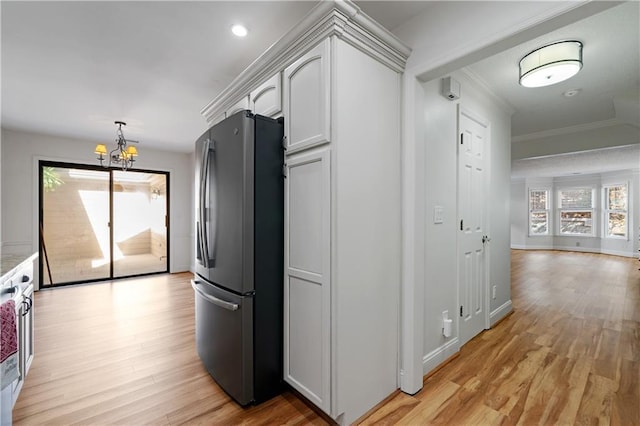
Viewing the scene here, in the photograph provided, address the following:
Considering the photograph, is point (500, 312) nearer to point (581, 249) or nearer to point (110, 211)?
point (110, 211)

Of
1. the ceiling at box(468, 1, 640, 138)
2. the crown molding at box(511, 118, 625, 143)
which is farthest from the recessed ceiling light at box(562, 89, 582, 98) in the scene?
the crown molding at box(511, 118, 625, 143)

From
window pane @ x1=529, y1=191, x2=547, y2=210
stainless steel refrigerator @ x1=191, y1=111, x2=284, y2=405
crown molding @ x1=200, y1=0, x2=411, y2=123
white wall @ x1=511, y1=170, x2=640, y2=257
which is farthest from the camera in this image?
window pane @ x1=529, y1=191, x2=547, y2=210

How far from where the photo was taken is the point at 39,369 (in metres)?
2.24

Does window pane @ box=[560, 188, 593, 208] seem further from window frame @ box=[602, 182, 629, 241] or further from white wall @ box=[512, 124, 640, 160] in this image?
white wall @ box=[512, 124, 640, 160]

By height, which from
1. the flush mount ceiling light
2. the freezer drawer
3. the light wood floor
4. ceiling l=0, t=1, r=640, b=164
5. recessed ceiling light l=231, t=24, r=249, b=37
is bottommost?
the light wood floor

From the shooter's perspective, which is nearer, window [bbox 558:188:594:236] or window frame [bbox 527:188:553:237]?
window [bbox 558:188:594:236]

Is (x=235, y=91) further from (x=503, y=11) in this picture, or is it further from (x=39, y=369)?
(x=39, y=369)

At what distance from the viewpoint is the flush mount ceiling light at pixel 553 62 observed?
84.1 inches

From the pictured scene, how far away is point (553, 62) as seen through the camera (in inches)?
84.7

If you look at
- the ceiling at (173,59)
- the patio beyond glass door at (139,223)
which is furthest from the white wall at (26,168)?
the ceiling at (173,59)

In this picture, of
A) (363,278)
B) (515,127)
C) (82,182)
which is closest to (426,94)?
(363,278)

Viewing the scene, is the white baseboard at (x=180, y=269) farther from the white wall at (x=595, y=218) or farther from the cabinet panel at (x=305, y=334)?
the white wall at (x=595, y=218)

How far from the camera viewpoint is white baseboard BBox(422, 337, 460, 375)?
2139mm

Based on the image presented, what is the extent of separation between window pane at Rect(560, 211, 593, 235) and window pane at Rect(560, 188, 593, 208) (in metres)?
0.24
